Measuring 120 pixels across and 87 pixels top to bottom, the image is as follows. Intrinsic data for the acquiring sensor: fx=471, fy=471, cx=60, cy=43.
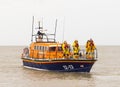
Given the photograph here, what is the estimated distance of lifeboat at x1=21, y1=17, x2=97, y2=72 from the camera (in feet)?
107

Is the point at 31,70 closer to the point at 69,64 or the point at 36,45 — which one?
the point at 36,45

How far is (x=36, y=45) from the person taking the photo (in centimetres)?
3647

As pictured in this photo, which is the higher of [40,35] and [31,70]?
[40,35]

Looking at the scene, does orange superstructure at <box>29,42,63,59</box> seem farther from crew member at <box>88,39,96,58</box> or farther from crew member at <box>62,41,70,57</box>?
crew member at <box>88,39,96,58</box>

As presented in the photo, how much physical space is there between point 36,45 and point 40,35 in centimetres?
183

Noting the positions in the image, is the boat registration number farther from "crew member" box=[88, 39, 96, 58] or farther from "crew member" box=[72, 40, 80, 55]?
"crew member" box=[88, 39, 96, 58]

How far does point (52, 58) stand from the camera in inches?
1319

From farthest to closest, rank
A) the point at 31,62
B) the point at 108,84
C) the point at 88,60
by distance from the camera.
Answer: the point at 31,62, the point at 88,60, the point at 108,84

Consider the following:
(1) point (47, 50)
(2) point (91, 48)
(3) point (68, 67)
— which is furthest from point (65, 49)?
(1) point (47, 50)

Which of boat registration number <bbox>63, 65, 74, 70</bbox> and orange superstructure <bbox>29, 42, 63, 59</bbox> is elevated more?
orange superstructure <bbox>29, 42, 63, 59</bbox>

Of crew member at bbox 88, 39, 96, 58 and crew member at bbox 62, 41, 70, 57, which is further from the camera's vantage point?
crew member at bbox 88, 39, 96, 58

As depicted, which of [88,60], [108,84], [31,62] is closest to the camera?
[108,84]

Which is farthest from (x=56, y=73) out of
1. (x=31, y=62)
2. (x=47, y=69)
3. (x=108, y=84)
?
(x=108, y=84)

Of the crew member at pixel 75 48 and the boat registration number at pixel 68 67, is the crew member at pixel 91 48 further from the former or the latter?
the boat registration number at pixel 68 67
